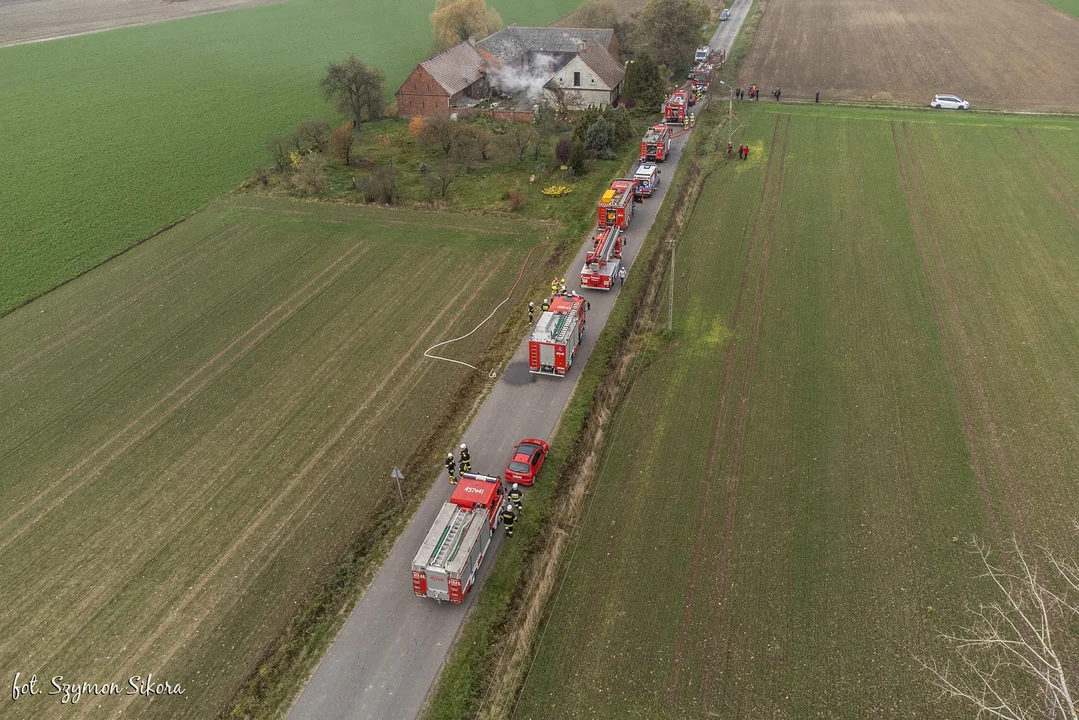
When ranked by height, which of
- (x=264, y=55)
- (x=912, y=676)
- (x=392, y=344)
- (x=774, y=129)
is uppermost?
(x=264, y=55)

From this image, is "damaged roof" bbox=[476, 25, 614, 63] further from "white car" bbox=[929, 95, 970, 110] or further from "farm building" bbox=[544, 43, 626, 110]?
"white car" bbox=[929, 95, 970, 110]

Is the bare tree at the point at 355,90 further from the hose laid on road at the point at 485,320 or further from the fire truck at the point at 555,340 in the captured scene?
the fire truck at the point at 555,340

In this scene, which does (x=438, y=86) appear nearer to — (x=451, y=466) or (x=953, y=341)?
(x=451, y=466)

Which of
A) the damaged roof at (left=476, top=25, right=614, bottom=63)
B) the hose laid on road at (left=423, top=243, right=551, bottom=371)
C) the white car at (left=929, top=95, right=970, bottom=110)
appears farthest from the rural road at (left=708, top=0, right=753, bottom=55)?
the hose laid on road at (left=423, top=243, right=551, bottom=371)

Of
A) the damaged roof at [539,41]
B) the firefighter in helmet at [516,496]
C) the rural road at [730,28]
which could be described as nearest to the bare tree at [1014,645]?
the firefighter in helmet at [516,496]

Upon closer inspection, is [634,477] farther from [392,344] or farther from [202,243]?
[202,243]

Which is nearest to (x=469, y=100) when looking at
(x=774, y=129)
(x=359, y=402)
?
(x=774, y=129)
